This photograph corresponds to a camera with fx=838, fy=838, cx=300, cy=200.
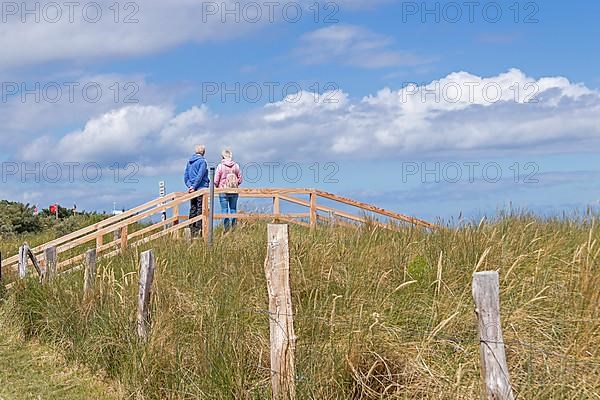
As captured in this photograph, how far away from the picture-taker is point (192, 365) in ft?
26.0

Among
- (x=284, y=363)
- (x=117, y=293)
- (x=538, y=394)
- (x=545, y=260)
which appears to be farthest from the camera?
(x=117, y=293)

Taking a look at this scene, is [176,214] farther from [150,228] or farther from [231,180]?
[231,180]

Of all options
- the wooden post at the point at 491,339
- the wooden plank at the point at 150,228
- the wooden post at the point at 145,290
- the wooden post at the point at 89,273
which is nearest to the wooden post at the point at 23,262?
the wooden post at the point at 89,273

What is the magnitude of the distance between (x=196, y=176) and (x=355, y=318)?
38.8 ft

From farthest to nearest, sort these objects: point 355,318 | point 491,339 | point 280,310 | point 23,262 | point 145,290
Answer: point 23,262 < point 145,290 < point 355,318 < point 280,310 < point 491,339

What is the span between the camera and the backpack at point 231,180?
63.3ft

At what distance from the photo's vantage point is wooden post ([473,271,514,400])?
513 centimetres

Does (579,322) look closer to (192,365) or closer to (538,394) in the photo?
(538,394)

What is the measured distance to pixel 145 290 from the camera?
9391 mm

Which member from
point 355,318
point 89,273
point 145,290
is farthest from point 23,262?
point 355,318

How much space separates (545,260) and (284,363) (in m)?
4.12

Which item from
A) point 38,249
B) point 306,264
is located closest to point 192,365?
point 306,264

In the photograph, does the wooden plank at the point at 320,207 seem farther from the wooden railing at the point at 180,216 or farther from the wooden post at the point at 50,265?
the wooden post at the point at 50,265

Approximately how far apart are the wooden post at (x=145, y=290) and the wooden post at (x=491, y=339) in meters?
4.88
